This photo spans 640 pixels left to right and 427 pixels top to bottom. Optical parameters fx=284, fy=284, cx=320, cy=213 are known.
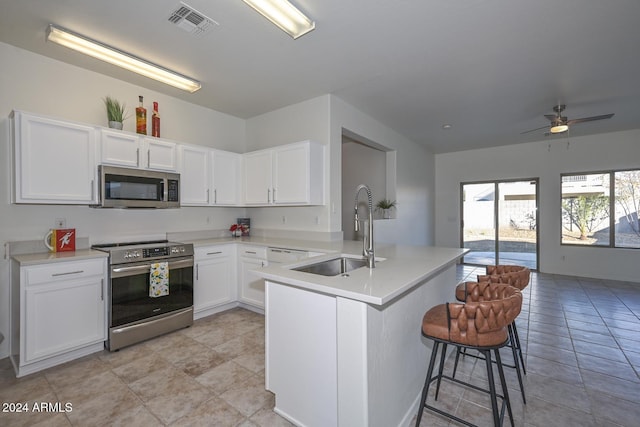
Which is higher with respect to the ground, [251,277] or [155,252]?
[155,252]

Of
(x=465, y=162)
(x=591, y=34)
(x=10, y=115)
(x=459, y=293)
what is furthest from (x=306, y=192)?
(x=465, y=162)

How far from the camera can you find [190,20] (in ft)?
7.38

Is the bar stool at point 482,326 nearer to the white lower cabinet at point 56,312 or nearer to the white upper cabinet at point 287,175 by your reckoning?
the white upper cabinet at point 287,175

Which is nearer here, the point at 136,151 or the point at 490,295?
the point at 490,295

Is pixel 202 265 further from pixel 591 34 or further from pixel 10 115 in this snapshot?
pixel 591 34

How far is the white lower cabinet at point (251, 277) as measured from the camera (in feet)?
11.5

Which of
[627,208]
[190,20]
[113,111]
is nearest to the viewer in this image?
[190,20]

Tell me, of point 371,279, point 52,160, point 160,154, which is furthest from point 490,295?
→ point 52,160

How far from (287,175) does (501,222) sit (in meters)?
5.58

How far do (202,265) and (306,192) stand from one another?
1517mm

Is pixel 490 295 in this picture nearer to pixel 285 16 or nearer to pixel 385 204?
pixel 285 16

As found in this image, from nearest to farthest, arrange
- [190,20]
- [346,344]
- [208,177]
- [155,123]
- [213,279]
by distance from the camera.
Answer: [346,344] → [190,20] → [155,123] → [213,279] → [208,177]

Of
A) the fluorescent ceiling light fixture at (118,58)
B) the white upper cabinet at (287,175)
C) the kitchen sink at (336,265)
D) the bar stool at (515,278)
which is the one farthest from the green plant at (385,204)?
the fluorescent ceiling light fixture at (118,58)

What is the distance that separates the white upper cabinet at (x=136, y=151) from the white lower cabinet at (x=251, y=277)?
1346 mm
